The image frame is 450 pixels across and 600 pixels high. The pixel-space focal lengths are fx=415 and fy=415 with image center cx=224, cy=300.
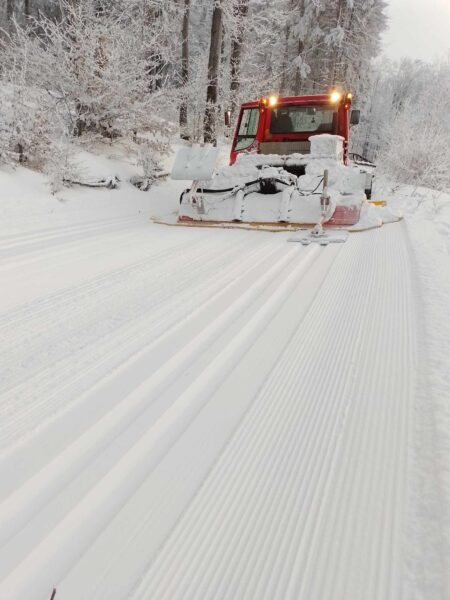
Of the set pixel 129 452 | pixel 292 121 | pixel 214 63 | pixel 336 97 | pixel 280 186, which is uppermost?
pixel 214 63

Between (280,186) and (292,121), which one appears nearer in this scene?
(280,186)

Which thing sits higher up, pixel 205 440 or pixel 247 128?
pixel 247 128

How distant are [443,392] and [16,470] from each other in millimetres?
1850

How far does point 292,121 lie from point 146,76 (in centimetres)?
401

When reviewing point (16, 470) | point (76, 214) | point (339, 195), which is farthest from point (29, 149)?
point (16, 470)

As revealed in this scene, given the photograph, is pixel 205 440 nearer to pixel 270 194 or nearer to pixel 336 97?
pixel 270 194

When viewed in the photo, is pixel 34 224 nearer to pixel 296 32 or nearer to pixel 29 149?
pixel 29 149

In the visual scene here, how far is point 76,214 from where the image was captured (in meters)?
6.47

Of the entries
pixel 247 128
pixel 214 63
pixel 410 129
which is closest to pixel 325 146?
→ pixel 247 128

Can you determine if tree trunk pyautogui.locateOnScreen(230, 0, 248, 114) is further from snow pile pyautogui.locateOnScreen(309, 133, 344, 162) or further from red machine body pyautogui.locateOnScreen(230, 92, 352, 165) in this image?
snow pile pyautogui.locateOnScreen(309, 133, 344, 162)

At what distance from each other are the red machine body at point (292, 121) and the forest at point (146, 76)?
7.61ft

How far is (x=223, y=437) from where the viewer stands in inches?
66.9

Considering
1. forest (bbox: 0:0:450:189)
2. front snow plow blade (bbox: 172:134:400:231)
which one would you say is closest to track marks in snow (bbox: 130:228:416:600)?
front snow plow blade (bbox: 172:134:400:231)

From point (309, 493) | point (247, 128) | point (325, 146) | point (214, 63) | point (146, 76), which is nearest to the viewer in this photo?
point (309, 493)
